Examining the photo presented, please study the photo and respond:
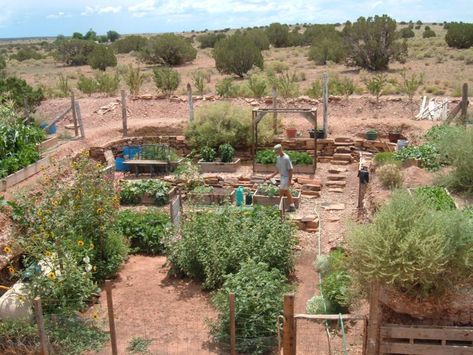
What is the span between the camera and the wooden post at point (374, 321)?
5.62m

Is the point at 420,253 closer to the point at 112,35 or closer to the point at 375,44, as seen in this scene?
the point at 375,44

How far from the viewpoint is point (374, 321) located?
5.71 meters

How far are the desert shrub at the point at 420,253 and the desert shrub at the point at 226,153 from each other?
33.1 feet

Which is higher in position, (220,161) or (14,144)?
(14,144)

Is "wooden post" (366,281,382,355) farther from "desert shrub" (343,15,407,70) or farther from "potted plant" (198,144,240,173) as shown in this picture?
"desert shrub" (343,15,407,70)

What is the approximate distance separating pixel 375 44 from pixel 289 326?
2652 centimetres

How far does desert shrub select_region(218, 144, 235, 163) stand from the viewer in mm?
16141

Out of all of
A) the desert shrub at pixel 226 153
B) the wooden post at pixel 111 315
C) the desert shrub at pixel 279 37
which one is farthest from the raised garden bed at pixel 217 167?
the desert shrub at pixel 279 37

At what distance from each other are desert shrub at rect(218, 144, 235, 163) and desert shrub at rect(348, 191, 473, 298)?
10101 millimetres

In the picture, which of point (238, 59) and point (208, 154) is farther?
point (238, 59)

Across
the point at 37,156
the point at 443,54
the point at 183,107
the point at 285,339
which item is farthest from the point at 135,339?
the point at 443,54

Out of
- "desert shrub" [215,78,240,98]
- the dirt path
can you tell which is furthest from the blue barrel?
"desert shrub" [215,78,240,98]

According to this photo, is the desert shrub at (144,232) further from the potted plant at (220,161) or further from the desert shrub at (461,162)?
the desert shrub at (461,162)

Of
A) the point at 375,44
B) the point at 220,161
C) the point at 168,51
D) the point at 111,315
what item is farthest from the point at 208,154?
the point at 168,51
